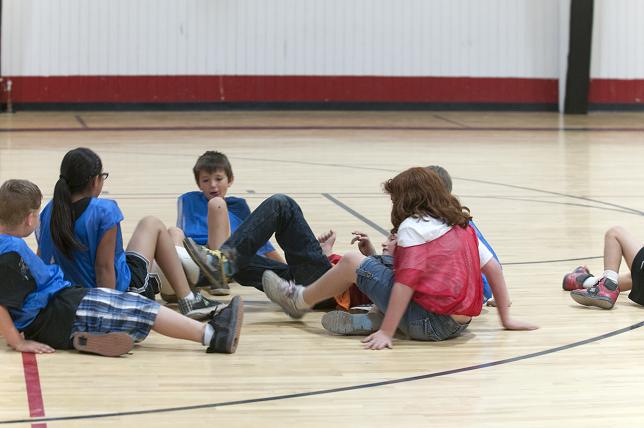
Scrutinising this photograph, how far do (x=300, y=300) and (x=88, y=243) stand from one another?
36.6 inches

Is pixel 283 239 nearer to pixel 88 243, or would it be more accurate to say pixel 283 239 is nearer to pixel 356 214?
pixel 88 243

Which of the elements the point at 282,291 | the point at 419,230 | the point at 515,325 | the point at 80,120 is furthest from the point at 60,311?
the point at 80,120

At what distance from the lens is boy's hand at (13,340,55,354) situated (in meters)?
4.07

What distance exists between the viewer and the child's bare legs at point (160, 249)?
4.65m

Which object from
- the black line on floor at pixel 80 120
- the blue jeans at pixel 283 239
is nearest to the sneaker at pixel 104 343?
the blue jeans at pixel 283 239

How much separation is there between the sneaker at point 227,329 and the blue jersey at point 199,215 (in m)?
1.21

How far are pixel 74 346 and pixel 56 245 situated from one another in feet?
1.37

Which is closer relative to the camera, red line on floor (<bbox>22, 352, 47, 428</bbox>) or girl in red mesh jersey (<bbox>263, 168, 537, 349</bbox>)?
red line on floor (<bbox>22, 352, 47, 428</bbox>)

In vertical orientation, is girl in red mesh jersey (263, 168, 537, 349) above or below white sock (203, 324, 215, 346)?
above

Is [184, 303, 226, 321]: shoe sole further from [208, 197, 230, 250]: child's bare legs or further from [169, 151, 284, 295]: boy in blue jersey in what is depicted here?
[208, 197, 230, 250]: child's bare legs

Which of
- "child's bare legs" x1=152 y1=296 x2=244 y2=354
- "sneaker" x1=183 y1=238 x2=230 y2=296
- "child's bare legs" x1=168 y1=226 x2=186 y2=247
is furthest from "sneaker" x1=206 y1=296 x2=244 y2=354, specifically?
"child's bare legs" x1=168 y1=226 x2=186 y2=247

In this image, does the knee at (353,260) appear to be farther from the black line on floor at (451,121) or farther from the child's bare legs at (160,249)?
the black line on floor at (451,121)

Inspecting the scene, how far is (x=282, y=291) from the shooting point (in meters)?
4.74

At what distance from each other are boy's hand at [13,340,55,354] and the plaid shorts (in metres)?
0.12
